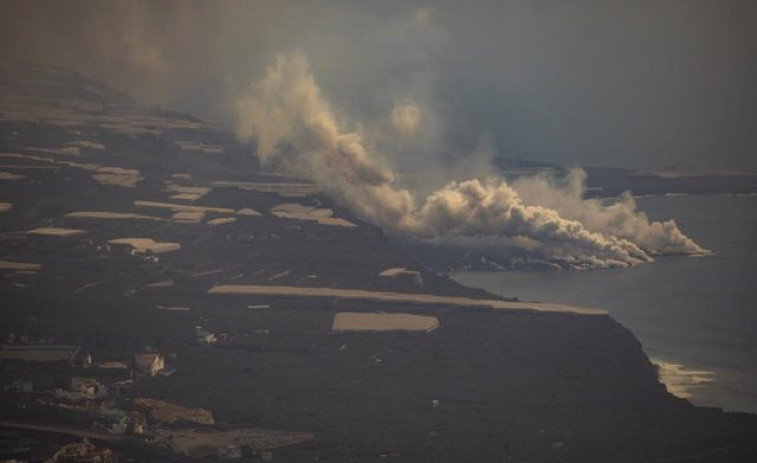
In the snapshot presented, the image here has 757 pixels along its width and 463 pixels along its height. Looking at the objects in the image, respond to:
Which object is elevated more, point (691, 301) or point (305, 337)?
point (691, 301)

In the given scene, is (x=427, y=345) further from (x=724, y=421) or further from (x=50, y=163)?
(x=50, y=163)

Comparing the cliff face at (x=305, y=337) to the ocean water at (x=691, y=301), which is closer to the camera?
the cliff face at (x=305, y=337)

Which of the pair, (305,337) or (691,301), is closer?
(305,337)

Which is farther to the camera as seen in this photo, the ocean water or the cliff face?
the ocean water

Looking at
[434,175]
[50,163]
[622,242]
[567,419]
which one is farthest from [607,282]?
[567,419]
